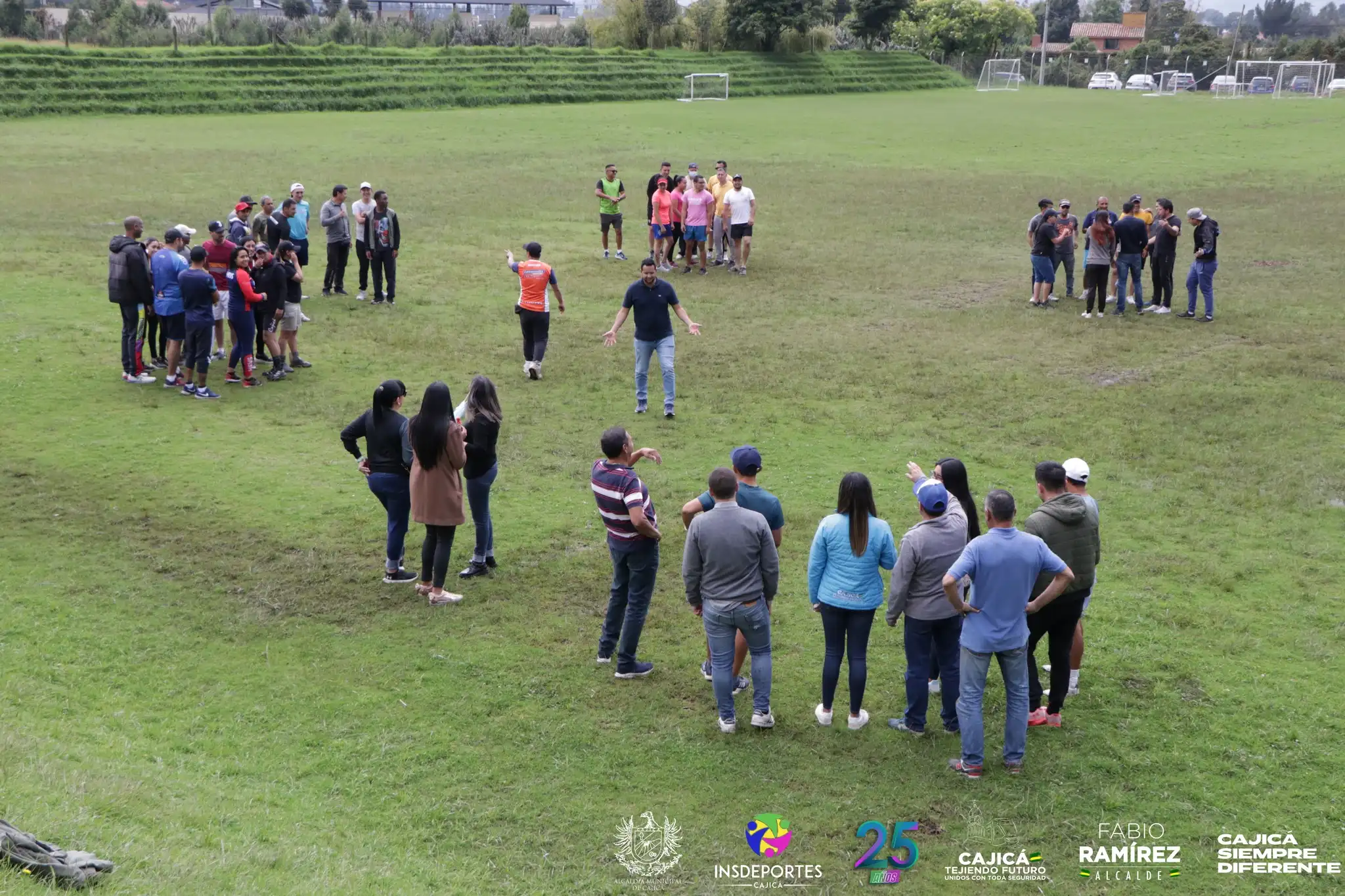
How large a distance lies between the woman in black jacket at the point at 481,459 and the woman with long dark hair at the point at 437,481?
172 mm

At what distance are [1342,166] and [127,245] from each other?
33955 millimetres

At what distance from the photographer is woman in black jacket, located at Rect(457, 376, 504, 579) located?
952 centimetres

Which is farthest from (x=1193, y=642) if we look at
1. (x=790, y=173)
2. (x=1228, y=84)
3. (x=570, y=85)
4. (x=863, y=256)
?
(x=1228, y=84)

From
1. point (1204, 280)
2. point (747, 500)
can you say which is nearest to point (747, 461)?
point (747, 500)

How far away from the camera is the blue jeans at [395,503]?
31.2 feet

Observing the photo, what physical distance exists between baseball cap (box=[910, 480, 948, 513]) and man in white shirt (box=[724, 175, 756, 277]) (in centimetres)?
1470

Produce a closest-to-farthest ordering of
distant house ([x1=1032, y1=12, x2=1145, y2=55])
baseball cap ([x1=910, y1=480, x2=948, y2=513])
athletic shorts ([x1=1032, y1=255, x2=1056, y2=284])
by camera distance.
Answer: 1. baseball cap ([x1=910, y1=480, x2=948, y2=513])
2. athletic shorts ([x1=1032, y1=255, x2=1056, y2=284])
3. distant house ([x1=1032, y1=12, x2=1145, y2=55])

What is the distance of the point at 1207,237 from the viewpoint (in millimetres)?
18000

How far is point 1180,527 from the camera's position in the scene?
11.1 m

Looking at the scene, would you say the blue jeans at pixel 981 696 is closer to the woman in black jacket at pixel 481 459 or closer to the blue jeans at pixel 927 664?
the blue jeans at pixel 927 664

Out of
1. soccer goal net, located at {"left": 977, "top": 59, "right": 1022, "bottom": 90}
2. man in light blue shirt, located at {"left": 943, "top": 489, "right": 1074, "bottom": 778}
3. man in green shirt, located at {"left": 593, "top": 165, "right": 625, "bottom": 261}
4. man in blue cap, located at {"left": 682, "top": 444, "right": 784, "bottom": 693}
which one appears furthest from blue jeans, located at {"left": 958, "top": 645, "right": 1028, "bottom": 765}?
soccer goal net, located at {"left": 977, "top": 59, "right": 1022, "bottom": 90}

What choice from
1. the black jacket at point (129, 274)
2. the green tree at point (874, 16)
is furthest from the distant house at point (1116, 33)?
the black jacket at point (129, 274)

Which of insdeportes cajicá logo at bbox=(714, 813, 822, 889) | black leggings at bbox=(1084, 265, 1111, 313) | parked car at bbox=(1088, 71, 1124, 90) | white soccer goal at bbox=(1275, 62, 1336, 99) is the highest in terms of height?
parked car at bbox=(1088, 71, 1124, 90)

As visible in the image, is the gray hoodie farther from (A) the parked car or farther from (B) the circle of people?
(A) the parked car
